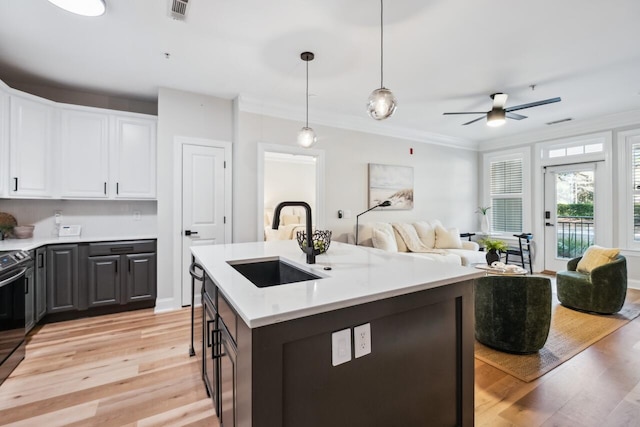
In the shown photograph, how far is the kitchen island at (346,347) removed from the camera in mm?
1028

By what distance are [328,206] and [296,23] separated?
2636 mm

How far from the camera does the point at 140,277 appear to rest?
11.6 feet

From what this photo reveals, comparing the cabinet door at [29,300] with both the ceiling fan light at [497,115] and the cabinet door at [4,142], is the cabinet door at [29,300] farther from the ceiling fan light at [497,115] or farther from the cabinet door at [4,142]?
the ceiling fan light at [497,115]

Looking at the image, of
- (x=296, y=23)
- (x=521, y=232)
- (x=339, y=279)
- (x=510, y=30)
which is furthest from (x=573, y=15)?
(x=521, y=232)

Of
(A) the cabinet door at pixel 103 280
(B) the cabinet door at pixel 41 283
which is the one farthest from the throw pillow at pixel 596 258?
(B) the cabinet door at pixel 41 283

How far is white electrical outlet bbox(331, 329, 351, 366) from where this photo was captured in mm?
1143

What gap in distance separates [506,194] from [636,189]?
186 centimetres

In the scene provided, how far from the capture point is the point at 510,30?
2.43m

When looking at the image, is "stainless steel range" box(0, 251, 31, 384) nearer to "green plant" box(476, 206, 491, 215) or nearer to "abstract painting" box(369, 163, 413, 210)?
"abstract painting" box(369, 163, 413, 210)

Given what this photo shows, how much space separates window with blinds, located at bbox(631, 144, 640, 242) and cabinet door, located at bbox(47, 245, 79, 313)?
7428 millimetres

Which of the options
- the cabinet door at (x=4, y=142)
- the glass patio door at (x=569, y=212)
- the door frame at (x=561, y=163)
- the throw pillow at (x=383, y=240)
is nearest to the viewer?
the cabinet door at (x=4, y=142)

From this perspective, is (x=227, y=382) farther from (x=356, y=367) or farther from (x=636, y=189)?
(x=636, y=189)

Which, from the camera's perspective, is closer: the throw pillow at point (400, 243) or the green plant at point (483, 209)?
the throw pillow at point (400, 243)

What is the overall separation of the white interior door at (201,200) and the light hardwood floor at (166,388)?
1205 mm
